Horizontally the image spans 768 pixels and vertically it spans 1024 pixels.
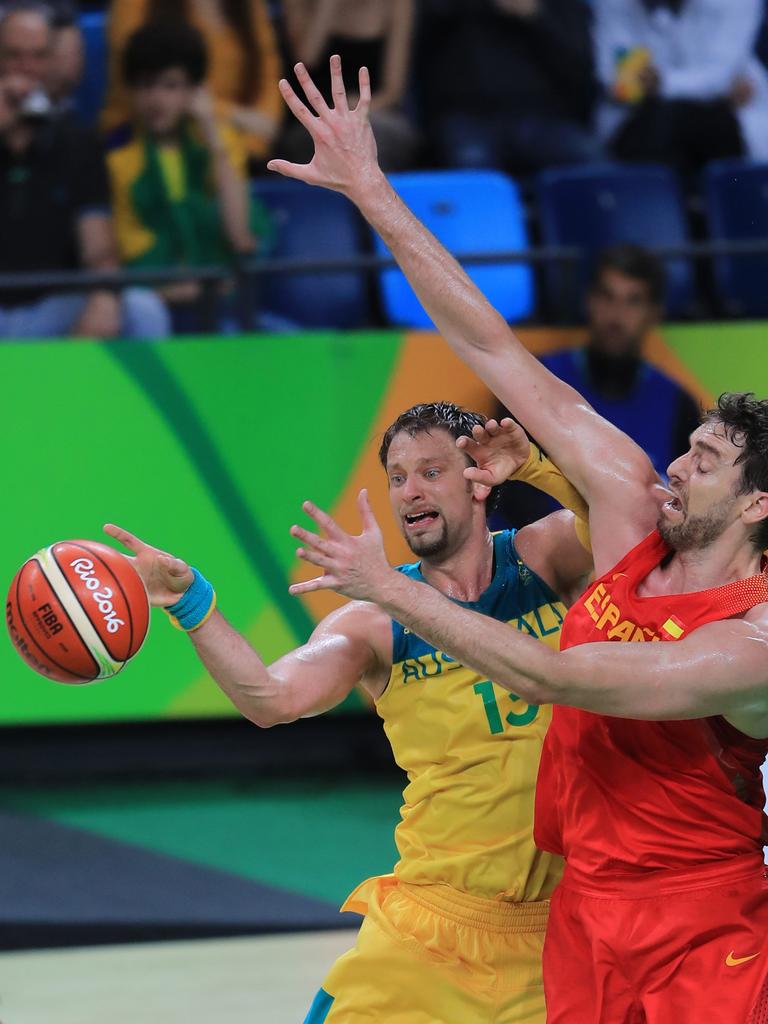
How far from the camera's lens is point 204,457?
23.7 feet

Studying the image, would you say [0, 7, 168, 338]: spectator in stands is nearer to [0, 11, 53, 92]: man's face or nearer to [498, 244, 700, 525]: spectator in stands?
[0, 11, 53, 92]: man's face

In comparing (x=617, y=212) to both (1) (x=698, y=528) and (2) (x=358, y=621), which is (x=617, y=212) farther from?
(1) (x=698, y=528)

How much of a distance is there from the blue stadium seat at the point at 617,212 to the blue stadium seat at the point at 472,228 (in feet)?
0.52

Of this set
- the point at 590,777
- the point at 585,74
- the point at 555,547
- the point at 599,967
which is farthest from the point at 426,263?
the point at 585,74

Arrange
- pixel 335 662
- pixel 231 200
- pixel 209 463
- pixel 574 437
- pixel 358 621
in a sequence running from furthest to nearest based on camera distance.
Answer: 1. pixel 209 463
2. pixel 231 200
3. pixel 358 621
4. pixel 335 662
5. pixel 574 437

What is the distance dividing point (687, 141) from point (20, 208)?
3.57 metres

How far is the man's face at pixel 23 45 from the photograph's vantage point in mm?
6891

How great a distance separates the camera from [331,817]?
7.07 metres

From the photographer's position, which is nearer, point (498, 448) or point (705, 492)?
point (705, 492)

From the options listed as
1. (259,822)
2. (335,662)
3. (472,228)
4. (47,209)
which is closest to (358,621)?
(335,662)

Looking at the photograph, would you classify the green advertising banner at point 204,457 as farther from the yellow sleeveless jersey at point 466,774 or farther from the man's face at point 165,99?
the yellow sleeveless jersey at point 466,774

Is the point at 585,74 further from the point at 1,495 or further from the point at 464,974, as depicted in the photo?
the point at 464,974

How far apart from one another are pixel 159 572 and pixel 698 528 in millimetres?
1171

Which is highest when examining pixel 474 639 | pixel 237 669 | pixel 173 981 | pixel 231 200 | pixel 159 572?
pixel 231 200
